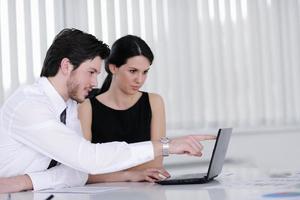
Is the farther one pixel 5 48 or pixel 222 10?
pixel 222 10

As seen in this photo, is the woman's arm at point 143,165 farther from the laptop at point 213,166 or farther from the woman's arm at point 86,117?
the laptop at point 213,166

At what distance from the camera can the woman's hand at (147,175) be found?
7.09 ft

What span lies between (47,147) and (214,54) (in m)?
2.59

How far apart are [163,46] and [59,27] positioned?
83cm

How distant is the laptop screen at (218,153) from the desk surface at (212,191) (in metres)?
0.04

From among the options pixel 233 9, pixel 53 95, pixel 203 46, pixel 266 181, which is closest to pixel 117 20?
pixel 203 46

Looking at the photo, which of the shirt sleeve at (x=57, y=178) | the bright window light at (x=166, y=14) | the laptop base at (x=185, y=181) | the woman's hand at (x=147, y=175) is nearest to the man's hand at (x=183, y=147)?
the laptop base at (x=185, y=181)

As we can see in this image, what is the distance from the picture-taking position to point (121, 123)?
2.81 metres

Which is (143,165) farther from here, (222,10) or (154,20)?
(222,10)

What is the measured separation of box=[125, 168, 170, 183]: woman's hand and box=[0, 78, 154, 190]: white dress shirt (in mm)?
243

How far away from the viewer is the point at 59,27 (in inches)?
159

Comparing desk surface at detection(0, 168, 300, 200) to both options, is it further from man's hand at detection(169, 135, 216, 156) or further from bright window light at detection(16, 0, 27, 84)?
bright window light at detection(16, 0, 27, 84)

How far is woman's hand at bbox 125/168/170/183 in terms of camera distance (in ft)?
7.09

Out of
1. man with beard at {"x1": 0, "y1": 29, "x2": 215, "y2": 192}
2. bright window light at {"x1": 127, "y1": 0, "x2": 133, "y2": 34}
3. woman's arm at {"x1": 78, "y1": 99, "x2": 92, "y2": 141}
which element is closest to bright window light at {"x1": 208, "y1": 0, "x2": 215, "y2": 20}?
bright window light at {"x1": 127, "y1": 0, "x2": 133, "y2": 34}
